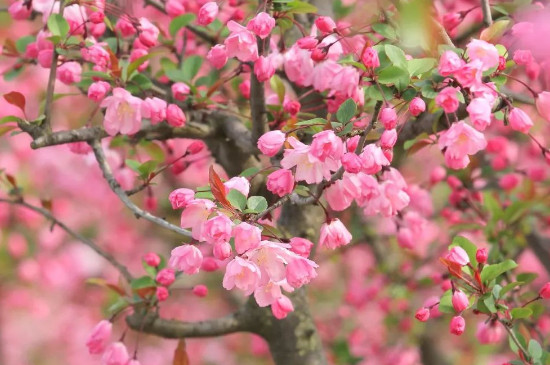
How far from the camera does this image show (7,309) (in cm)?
480

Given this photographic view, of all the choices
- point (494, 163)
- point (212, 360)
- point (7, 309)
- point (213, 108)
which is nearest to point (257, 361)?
point (212, 360)

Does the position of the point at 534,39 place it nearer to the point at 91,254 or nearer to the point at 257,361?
the point at 257,361

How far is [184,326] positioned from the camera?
6.35 ft

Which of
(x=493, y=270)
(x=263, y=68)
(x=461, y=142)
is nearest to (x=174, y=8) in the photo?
(x=263, y=68)

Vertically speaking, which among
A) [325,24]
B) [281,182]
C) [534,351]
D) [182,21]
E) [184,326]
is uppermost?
[325,24]

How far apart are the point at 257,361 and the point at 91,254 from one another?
148 cm

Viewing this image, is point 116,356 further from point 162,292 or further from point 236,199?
point 236,199

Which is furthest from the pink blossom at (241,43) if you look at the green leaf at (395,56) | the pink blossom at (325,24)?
the green leaf at (395,56)

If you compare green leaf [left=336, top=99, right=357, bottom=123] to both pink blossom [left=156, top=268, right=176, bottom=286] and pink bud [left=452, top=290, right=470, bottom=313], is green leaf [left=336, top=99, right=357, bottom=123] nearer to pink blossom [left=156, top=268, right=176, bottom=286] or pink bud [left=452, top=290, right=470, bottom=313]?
pink bud [left=452, top=290, right=470, bottom=313]

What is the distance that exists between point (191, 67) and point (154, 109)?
292mm

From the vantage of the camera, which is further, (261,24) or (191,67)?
(191,67)

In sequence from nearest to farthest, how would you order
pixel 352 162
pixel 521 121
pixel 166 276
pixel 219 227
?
pixel 219 227, pixel 352 162, pixel 521 121, pixel 166 276

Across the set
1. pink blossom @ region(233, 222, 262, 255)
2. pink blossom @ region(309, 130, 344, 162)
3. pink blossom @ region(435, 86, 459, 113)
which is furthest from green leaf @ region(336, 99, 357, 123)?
pink blossom @ region(233, 222, 262, 255)

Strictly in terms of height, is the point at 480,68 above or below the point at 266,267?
above
